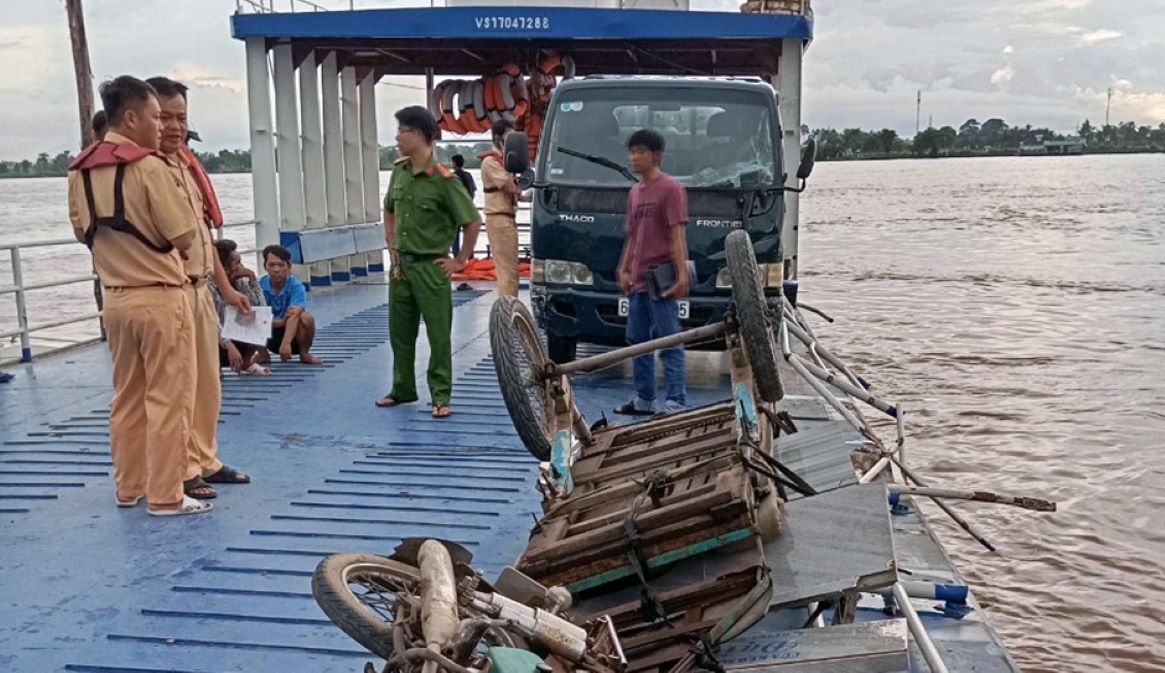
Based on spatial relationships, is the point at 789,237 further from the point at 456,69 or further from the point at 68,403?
the point at 456,69

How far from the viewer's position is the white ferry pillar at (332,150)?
543 inches

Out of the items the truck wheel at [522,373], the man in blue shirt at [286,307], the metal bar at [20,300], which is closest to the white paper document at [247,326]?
the man in blue shirt at [286,307]

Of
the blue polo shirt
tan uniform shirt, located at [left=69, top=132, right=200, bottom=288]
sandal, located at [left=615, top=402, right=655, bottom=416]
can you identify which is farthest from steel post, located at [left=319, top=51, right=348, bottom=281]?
tan uniform shirt, located at [left=69, top=132, right=200, bottom=288]

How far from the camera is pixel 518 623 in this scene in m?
2.63

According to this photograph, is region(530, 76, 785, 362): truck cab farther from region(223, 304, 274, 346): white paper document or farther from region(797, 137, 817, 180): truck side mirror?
region(223, 304, 274, 346): white paper document

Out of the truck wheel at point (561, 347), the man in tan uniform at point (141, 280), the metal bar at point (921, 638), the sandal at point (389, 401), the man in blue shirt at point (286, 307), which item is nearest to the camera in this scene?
the metal bar at point (921, 638)

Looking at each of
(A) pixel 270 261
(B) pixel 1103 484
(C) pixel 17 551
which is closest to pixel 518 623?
(C) pixel 17 551

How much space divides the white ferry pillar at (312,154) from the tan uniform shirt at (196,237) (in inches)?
312

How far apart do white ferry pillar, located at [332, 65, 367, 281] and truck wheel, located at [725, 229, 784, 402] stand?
1052cm

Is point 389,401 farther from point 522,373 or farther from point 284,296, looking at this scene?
point 522,373

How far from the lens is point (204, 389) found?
5387mm

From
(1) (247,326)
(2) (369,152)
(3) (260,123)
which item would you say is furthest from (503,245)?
(2) (369,152)

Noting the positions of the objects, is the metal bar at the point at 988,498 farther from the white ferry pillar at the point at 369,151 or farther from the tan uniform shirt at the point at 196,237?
the white ferry pillar at the point at 369,151

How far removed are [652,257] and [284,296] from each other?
3440 mm
